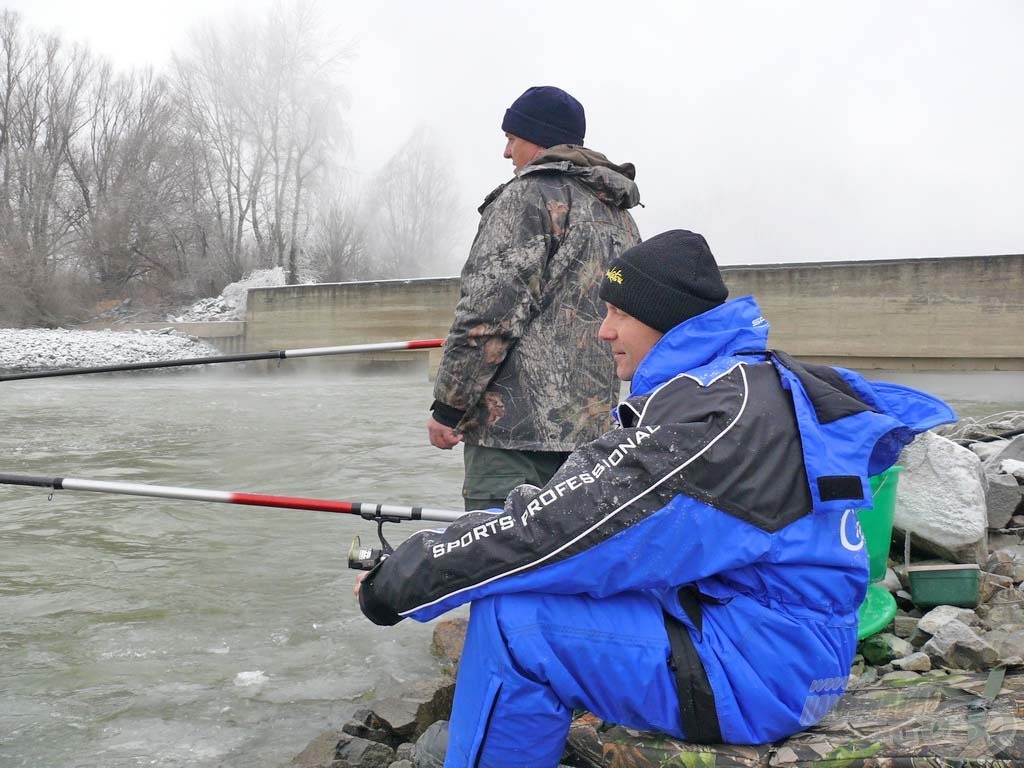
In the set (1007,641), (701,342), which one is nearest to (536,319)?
(701,342)

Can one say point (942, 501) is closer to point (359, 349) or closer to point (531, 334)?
point (531, 334)

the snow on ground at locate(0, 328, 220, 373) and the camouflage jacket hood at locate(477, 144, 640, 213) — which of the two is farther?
the snow on ground at locate(0, 328, 220, 373)

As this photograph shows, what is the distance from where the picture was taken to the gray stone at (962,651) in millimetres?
3111

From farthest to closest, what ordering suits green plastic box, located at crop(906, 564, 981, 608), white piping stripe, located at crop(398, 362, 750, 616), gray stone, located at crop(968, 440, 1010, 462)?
gray stone, located at crop(968, 440, 1010, 462) < green plastic box, located at crop(906, 564, 981, 608) < white piping stripe, located at crop(398, 362, 750, 616)

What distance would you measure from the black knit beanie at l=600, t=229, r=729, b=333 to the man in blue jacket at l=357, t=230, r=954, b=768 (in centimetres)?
20

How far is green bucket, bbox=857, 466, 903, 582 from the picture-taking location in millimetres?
3756

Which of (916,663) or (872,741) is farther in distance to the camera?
(916,663)

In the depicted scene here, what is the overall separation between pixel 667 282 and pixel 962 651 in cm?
190

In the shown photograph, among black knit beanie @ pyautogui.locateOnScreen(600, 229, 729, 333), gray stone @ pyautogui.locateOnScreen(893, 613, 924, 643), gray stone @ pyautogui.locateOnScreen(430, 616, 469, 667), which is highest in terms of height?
black knit beanie @ pyautogui.locateOnScreen(600, 229, 729, 333)

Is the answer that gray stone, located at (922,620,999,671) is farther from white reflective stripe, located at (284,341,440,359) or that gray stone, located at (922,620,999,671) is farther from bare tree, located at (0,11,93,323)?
bare tree, located at (0,11,93,323)

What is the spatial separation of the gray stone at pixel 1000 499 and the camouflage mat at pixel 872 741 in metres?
3.25

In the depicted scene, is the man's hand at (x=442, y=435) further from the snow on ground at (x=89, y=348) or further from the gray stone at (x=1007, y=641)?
the snow on ground at (x=89, y=348)

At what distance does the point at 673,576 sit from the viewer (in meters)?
Answer: 1.77

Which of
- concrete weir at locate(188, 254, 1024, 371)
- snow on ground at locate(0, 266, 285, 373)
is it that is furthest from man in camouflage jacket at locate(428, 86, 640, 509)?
snow on ground at locate(0, 266, 285, 373)
